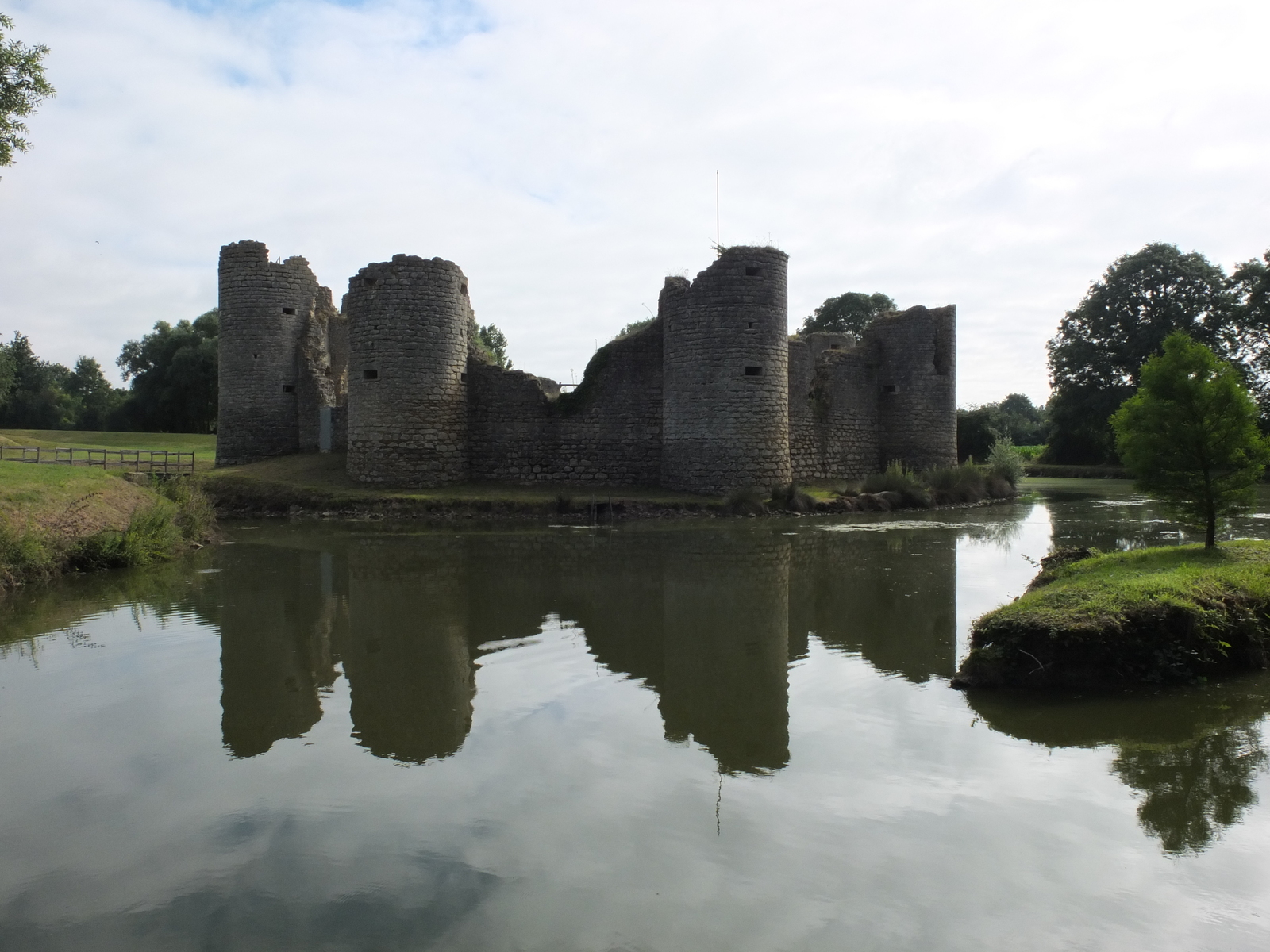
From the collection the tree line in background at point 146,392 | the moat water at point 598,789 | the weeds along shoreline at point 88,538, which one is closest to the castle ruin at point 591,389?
the weeds along shoreline at point 88,538

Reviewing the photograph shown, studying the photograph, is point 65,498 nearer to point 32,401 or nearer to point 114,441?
point 114,441

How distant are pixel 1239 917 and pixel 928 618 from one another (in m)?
5.64

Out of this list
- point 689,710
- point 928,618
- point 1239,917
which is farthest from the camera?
point 928,618

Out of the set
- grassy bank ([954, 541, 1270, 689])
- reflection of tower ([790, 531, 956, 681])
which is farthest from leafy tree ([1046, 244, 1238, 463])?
grassy bank ([954, 541, 1270, 689])

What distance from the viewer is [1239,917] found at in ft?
12.2

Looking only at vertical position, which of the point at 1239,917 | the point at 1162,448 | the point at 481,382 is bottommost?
the point at 1239,917

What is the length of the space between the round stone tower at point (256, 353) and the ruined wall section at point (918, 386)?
17.5 metres

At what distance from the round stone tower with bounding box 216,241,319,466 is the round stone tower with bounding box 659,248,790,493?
12.0 metres

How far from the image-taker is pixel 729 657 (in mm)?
7914

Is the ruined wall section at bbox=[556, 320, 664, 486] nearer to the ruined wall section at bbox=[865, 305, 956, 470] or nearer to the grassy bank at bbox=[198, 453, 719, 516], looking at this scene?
the grassy bank at bbox=[198, 453, 719, 516]

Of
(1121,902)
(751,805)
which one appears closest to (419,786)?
(751,805)

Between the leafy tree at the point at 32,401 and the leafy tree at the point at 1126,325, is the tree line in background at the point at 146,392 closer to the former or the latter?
the leafy tree at the point at 32,401

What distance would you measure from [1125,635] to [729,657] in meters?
3.01

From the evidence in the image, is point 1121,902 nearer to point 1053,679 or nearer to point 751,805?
point 751,805
